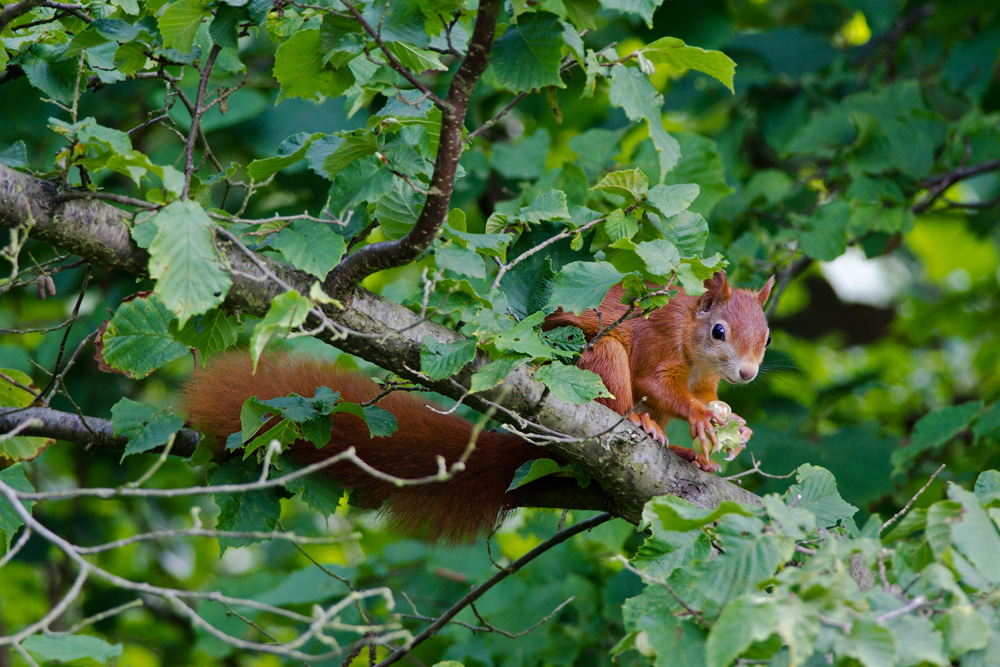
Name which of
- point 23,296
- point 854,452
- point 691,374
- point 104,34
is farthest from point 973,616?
point 23,296

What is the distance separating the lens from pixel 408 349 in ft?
5.18

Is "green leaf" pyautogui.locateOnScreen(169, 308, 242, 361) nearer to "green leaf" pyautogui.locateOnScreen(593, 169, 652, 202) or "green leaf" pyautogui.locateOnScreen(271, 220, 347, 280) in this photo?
"green leaf" pyautogui.locateOnScreen(271, 220, 347, 280)

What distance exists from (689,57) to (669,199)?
0.83 ft

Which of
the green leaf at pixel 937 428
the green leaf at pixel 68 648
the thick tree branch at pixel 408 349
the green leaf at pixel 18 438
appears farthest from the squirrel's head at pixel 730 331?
the green leaf at pixel 18 438

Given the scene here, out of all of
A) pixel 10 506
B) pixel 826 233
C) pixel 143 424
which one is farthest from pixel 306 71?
pixel 826 233

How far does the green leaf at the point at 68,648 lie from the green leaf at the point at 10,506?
444mm

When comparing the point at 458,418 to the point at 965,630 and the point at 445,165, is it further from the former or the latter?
the point at 965,630

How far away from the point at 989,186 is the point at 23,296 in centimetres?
508

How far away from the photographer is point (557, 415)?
168 cm

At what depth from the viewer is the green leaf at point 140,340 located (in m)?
1.66

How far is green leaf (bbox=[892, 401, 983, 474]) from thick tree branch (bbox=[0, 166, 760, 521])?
3.28 feet

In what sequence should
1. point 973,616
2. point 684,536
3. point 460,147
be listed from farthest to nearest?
point 684,536 → point 460,147 → point 973,616

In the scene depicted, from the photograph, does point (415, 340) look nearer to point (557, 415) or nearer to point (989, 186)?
point (557, 415)

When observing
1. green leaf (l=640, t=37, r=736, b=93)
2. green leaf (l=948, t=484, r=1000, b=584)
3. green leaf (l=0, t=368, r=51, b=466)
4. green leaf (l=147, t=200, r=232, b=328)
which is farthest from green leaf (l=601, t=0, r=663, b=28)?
green leaf (l=0, t=368, r=51, b=466)
